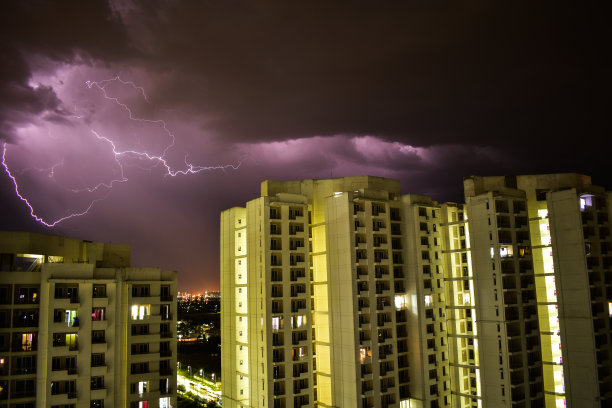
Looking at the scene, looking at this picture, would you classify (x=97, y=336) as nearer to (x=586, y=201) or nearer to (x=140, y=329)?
(x=140, y=329)

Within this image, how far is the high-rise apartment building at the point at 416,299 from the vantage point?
5216 centimetres

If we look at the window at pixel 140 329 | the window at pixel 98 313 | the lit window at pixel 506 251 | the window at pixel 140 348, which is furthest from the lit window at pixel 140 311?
the lit window at pixel 506 251

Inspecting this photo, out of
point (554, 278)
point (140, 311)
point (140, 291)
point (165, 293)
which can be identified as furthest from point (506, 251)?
point (140, 311)

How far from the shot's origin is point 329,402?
54.5 meters

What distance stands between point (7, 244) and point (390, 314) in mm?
40610

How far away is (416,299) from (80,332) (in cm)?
3652

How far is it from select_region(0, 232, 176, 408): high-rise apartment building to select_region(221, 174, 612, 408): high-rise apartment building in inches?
434

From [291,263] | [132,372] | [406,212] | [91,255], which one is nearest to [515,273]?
[406,212]

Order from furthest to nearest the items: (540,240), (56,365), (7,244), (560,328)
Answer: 1. (540,240)
2. (560,328)
3. (7,244)
4. (56,365)

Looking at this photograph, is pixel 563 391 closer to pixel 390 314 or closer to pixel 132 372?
pixel 390 314

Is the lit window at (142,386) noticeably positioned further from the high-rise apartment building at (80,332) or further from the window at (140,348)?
the window at (140,348)

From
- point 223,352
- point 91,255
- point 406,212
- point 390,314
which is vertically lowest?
point 223,352

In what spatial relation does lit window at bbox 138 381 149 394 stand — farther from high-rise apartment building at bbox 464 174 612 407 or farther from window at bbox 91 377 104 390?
high-rise apartment building at bbox 464 174 612 407

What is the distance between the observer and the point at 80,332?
143 feet
